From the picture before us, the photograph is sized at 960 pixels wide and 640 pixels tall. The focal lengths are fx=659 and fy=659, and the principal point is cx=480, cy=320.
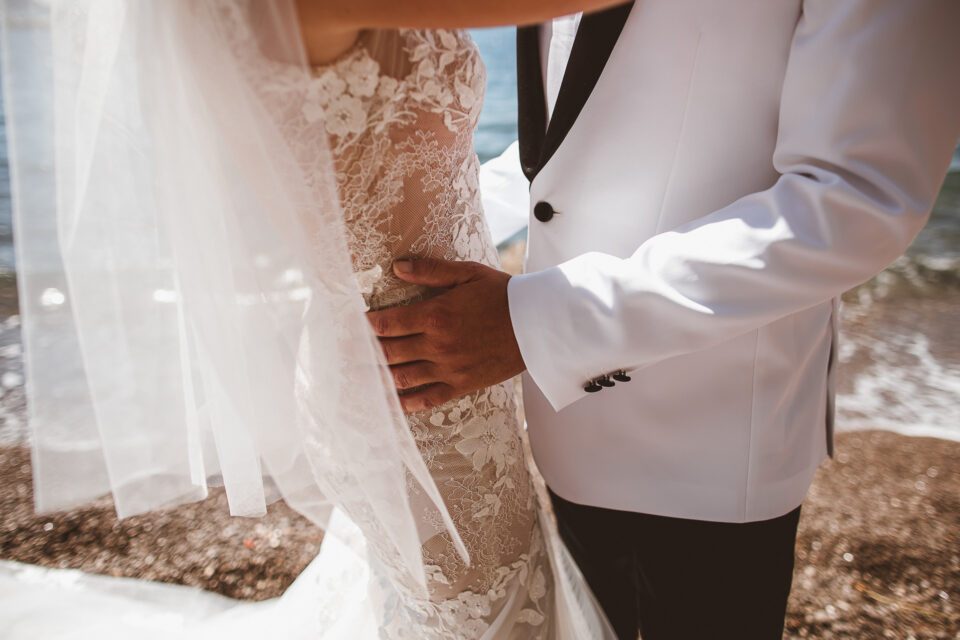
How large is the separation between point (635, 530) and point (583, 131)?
2.68ft

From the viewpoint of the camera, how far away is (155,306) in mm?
1097

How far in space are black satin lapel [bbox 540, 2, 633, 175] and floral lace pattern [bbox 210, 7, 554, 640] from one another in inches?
6.8

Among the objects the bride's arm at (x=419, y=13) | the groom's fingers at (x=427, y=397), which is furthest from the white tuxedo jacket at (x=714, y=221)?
the bride's arm at (x=419, y=13)

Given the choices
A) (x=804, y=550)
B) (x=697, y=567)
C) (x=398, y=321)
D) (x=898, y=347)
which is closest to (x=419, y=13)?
(x=398, y=321)

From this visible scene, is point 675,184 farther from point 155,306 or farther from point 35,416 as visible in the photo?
point 35,416

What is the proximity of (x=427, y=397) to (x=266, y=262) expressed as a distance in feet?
1.13

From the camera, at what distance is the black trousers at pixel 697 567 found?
131 cm

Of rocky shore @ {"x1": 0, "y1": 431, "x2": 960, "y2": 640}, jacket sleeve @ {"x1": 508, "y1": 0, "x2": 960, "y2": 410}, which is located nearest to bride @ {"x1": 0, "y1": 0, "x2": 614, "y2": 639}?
jacket sleeve @ {"x1": 508, "y1": 0, "x2": 960, "y2": 410}

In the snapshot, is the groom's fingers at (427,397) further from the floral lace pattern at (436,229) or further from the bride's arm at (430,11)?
the bride's arm at (430,11)

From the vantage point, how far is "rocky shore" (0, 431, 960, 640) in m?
2.29

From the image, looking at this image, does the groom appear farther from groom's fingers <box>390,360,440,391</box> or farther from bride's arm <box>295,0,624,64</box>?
bride's arm <box>295,0,624,64</box>

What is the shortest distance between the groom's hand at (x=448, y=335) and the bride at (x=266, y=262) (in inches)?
2.1

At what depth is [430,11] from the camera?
869mm

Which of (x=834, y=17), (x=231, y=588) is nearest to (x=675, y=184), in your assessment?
(x=834, y=17)
